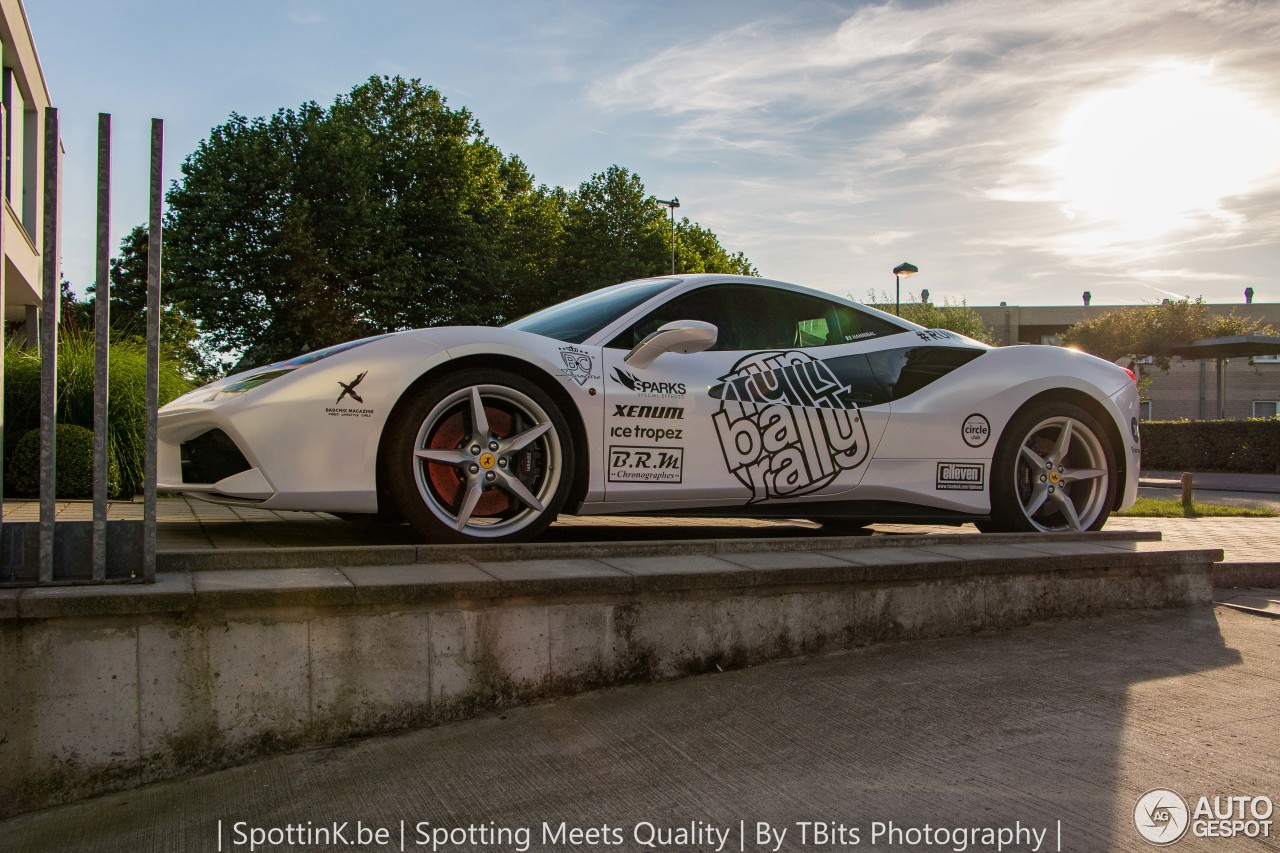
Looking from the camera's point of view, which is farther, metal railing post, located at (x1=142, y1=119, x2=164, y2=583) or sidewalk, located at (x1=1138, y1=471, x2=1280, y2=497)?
sidewalk, located at (x1=1138, y1=471, x2=1280, y2=497)

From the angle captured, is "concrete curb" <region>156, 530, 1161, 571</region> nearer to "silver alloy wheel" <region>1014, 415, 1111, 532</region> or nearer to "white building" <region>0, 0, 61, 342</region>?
"silver alloy wheel" <region>1014, 415, 1111, 532</region>

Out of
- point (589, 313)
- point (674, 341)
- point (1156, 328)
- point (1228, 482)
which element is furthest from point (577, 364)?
point (1156, 328)

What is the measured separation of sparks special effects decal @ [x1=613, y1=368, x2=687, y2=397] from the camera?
4207mm

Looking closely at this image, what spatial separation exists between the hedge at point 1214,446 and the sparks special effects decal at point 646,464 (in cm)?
2438

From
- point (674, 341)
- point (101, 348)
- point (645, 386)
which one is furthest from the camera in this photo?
point (645, 386)

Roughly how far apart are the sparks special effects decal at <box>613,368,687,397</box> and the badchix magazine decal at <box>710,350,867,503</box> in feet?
0.67

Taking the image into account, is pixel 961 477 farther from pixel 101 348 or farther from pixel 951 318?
pixel 951 318

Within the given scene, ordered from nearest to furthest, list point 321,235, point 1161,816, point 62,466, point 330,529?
point 1161,816
point 330,529
point 62,466
point 321,235

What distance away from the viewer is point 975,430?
5.02 metres

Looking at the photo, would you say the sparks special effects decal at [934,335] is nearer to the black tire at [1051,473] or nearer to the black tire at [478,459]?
the black tire at [1051,473]

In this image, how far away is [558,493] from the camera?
4.04 m

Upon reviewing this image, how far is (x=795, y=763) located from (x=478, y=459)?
1751 mm

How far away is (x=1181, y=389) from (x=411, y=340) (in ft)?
185

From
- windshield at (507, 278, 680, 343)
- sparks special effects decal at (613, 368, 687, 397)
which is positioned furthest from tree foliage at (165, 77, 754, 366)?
sparks special effects decal at (613, 368, 687, 397)
